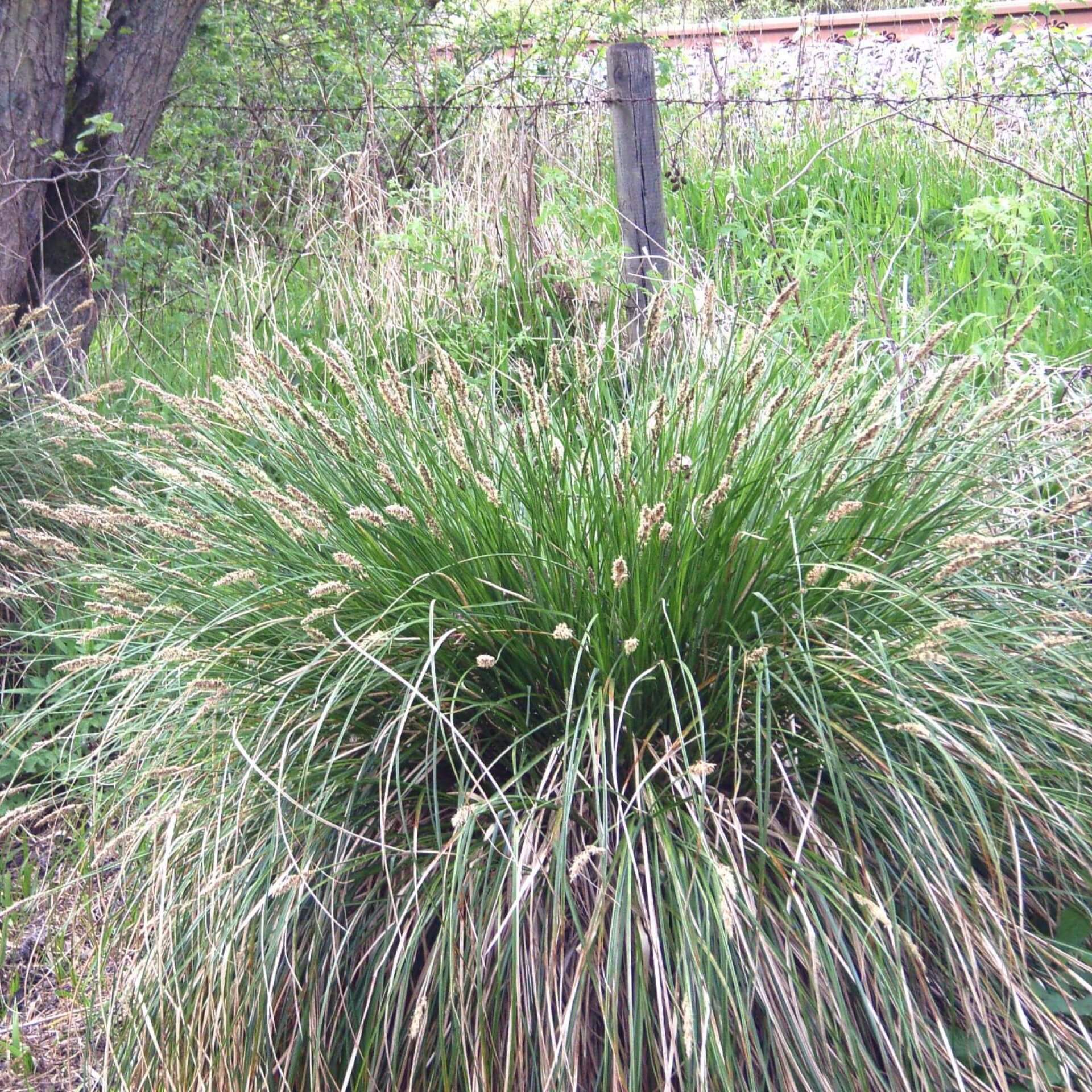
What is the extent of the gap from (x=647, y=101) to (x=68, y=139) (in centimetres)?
242

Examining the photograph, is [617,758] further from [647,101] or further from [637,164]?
[647,101]

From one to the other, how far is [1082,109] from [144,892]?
579 cm

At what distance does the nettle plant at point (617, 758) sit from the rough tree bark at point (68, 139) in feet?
7.47

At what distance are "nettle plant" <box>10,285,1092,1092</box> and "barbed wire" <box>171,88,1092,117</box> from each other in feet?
7.76

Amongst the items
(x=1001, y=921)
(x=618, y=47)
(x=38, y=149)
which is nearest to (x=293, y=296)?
(x=38, y=149)

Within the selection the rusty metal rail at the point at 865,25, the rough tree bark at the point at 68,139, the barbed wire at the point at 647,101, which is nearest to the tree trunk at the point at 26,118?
the rough tree bark at the point at 68,139

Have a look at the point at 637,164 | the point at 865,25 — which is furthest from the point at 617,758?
the point at 865,25

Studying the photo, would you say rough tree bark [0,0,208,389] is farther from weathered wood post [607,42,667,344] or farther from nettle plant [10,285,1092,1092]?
nettle plant [10,285,1092,1092]

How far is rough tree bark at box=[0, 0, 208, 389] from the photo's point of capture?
4.28 m

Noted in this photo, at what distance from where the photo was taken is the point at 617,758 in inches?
83.8

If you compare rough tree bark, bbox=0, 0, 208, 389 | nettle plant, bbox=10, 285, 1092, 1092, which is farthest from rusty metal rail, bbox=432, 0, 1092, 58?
nettle plant, bbox=10, 285, 1092, 1092

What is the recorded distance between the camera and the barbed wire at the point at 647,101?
4.79 meters

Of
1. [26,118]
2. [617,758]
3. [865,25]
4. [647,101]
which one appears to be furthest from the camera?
[865,25]

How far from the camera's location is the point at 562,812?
1918mm
